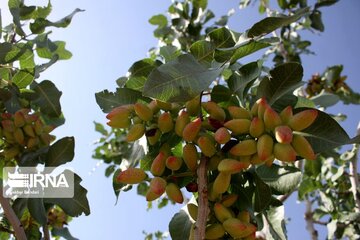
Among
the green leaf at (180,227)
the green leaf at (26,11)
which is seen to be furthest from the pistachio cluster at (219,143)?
the green leaf at (26,11)

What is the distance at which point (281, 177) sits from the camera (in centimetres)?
106

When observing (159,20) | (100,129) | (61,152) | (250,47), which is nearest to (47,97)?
(61,152)

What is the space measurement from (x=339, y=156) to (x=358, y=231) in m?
0.44

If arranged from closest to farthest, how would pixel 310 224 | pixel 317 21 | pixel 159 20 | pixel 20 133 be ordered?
pixel 20 133 → pixel 310 224 → pixel 317 21 → pixel 159 20

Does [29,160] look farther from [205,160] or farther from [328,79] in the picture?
[328,79]

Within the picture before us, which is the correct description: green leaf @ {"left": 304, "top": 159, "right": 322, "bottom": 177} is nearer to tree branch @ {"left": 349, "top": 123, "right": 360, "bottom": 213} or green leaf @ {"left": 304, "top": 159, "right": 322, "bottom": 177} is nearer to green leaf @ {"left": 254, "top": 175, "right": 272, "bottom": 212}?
tree branch @ {"left": 349, "top": 123, "right": 360, "bottom": 213}

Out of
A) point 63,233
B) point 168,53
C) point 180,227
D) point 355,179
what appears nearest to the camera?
point 180,227

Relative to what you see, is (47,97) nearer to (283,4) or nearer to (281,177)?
(281,177)

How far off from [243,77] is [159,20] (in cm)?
219

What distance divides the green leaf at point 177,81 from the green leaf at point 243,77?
12cm

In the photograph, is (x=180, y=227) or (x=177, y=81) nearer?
(x=177, y=81)

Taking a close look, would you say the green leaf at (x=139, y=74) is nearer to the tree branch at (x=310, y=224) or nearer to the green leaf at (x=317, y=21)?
the tree branch at (x=310, y=224)

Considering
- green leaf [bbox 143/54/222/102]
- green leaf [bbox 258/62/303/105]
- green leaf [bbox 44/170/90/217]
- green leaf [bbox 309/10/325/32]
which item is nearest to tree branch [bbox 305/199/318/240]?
green leaf [bbox 309/10/325/32]

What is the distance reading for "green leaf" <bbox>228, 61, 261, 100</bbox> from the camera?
3.20 ft
